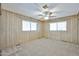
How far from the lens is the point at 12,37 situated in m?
4.66

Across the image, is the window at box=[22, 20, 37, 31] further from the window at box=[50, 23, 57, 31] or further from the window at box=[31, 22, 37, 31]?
the window at box=[50, 23, 57, 31]

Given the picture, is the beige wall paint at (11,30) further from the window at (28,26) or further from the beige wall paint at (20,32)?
the window at (28,26)

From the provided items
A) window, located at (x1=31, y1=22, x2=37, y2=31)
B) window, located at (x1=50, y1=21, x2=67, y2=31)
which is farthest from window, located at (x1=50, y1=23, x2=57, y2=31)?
window, located at (x1=31, y1=22, x2=37, y2=31)

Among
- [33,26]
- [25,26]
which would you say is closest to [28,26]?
[25,26]

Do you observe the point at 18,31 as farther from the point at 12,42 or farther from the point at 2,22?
the point at 2,22

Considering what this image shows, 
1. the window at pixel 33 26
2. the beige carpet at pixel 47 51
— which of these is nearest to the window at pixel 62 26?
the window at pixel 33 26

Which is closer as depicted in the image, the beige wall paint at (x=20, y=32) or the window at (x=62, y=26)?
the beige wall paint at (x=20, y=32)

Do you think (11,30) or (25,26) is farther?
(25,26)

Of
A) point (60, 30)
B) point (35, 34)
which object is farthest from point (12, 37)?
point (60, 30)

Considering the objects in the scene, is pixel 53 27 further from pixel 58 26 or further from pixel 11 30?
pixel 11 30

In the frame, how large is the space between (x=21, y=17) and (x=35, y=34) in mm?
2610

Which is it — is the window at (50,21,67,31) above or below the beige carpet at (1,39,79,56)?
above

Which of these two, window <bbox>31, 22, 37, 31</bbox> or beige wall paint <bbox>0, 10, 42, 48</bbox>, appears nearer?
beige wall paint <bbox>0, 10, 42, 48</bbox>

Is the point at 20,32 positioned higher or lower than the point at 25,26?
lower
